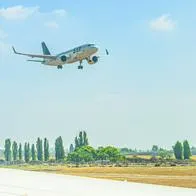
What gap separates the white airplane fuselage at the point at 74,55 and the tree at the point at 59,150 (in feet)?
284

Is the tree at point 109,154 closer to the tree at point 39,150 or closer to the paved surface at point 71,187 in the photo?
the tree at point 39,150

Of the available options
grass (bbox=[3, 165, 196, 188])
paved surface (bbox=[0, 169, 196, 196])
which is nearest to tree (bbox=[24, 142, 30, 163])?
grass (bbox=[3, 165, 196, 188])

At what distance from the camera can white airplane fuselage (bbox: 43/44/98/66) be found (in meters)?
87.5

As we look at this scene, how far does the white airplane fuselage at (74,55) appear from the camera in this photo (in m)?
87.5

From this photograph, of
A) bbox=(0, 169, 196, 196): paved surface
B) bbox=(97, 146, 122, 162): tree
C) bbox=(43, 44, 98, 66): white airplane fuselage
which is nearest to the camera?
bbox=(0, 169, 196, 196): paved surface

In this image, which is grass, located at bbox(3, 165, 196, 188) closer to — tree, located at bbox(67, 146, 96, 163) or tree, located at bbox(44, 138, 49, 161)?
tree, located at bbox(67, 146, 96, 163)

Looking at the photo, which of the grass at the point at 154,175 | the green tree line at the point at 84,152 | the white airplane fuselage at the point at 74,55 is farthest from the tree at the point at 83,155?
the white airplane fuselage at the point at 74,55

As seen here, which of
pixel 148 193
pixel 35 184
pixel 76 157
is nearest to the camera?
pixel 148 193

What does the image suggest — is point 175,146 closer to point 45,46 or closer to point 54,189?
point 45,46

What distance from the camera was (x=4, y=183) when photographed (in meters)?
7.93

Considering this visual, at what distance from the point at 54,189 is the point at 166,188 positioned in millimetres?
1522

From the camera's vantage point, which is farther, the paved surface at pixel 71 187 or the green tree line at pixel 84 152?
the green tree line at pixel 84 152

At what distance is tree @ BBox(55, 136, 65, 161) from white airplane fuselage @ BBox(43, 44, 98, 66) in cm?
8656

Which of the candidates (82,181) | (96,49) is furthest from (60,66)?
(82,181)
